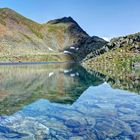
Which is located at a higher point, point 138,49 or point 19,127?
point 138,49

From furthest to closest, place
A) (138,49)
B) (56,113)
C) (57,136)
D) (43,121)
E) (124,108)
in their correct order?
(138,49) → (124,108) → (56,113) → (43,121) → (57,136)

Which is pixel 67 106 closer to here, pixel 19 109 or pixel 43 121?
pixel 19 109

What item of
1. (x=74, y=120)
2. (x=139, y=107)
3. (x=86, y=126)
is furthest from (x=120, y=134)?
(x=139, y=107)

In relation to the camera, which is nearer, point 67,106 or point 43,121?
point 43,121

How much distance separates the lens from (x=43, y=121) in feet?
95.2

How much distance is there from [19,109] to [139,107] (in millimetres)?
12168

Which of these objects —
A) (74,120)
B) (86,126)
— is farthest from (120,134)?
(74,120)

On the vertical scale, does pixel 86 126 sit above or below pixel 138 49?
below

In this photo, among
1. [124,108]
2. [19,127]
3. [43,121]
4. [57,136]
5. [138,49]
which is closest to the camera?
[57,136]

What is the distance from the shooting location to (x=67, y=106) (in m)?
38.2

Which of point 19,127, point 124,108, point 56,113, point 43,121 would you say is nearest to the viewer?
point 19,127

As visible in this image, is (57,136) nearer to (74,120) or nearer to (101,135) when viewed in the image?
(101,135)

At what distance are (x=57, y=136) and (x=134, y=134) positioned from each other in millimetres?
5249

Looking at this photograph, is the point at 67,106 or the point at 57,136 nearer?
the point at 57,136
